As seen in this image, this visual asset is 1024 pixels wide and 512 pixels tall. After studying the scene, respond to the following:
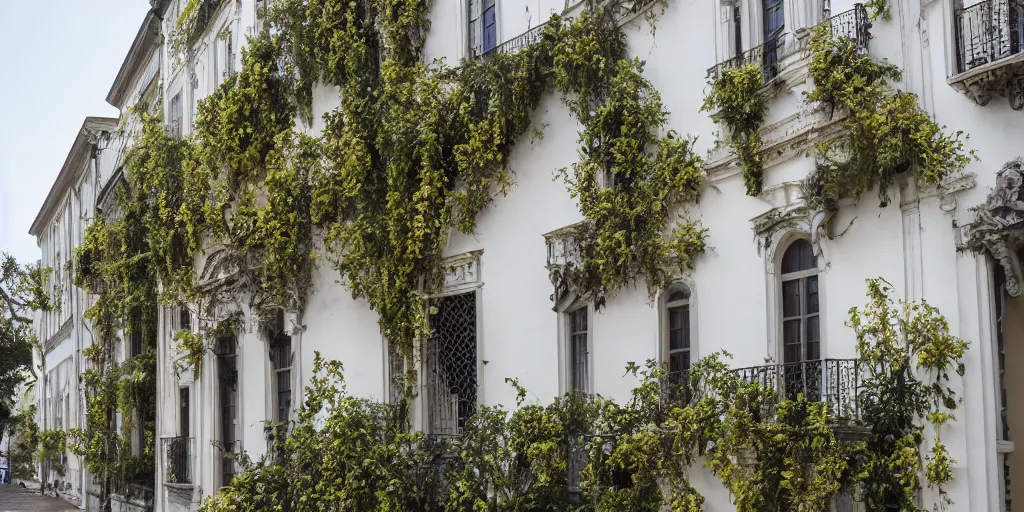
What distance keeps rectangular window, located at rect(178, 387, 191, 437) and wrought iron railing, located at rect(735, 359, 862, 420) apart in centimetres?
1716

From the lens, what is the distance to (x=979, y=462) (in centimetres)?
1167

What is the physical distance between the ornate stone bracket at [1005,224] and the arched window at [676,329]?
425cm

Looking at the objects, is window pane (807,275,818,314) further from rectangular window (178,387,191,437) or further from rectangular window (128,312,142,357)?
rectangular window (128,312,142,357)

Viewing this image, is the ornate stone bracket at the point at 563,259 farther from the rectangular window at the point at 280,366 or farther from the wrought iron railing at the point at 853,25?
the rectangular window at the point at 280,366

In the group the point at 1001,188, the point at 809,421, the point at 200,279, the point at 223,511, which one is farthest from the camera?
the point at 200,279

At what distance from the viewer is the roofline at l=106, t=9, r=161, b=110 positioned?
99.7ft

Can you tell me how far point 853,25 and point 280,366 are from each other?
13618mm

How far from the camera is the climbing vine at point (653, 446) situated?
12148 mm

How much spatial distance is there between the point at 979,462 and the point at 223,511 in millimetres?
11982

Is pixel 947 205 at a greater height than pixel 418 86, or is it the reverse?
pixel 418 86

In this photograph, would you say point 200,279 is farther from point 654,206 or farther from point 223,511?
point 654,206

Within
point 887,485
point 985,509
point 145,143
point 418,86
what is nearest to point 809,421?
point 887,485

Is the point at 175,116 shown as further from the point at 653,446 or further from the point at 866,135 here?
the point at 866,135

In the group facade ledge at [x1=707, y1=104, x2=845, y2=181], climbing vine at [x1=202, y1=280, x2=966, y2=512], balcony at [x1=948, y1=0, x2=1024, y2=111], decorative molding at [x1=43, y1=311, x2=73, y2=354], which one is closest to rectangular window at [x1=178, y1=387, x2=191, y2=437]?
climbing vine at [x1=202, y1=280, x2=966, y2=512]
